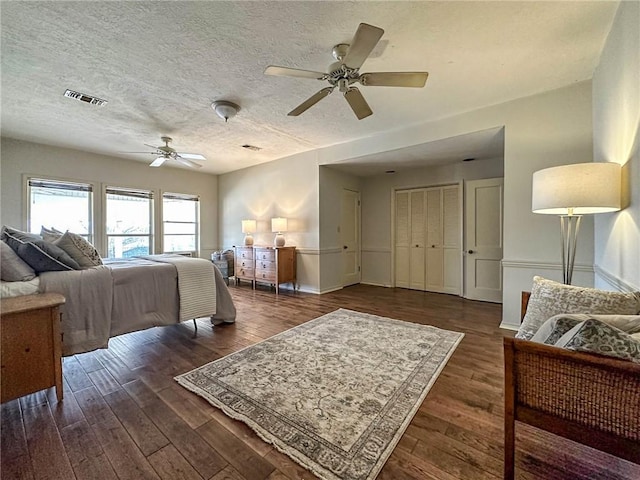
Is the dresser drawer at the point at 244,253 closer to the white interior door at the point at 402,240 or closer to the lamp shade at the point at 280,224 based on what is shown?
the lamp shade at the point at 280,224

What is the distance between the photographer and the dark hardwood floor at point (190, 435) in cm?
121

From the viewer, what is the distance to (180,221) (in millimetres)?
6266

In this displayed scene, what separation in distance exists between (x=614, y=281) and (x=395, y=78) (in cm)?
212

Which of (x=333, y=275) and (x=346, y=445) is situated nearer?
(x=346, y=445)

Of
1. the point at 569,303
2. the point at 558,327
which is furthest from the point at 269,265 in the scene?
the point at 558,327

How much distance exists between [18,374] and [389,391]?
90.8 inches

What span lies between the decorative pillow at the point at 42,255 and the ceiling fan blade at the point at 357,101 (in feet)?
8.93

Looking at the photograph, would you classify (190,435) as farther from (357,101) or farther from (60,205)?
(60,205)

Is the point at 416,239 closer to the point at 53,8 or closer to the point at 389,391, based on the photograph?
Result: the point at 389,391

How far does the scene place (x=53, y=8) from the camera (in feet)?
5.65

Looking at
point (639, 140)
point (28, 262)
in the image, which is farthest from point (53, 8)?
point (639, 140)

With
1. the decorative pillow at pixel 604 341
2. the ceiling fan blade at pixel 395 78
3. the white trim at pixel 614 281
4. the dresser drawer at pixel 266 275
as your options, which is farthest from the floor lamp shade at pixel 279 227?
the decorative pillow at pixel 604 341

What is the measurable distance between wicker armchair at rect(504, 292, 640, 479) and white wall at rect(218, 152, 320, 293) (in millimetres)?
3931

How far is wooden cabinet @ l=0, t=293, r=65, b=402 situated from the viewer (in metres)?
1.53
